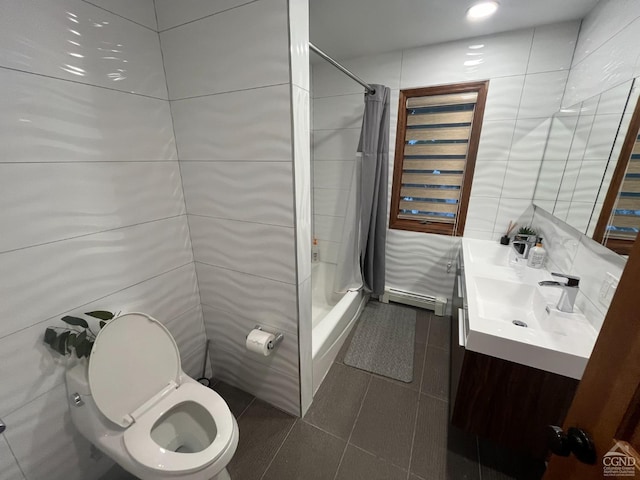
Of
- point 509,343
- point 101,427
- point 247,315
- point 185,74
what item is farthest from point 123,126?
→ point 509,343

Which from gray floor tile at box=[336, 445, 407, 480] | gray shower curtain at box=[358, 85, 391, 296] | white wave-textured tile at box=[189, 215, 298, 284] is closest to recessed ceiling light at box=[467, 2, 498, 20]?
gray shower curtain at box=[358, 85, 391, 296]

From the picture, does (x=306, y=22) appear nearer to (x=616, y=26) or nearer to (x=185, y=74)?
(x=185, y=74)

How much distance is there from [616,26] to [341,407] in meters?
2.45

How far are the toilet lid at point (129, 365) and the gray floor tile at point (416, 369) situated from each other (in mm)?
1347

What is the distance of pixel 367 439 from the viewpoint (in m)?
1.40

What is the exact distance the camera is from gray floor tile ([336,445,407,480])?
123 cm

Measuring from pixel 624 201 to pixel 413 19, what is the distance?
151 centimetres

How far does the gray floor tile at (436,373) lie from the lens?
5.50ft

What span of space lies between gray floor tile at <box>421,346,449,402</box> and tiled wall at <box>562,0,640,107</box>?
185 centimetres

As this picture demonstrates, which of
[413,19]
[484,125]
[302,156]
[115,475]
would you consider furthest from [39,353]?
[484,125]

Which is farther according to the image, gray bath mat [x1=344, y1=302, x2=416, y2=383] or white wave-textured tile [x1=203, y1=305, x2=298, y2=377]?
gray bath mat [x1=344, y1=302, x2=416, y2=383]

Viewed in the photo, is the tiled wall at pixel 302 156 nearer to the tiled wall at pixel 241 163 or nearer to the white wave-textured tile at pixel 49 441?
the tiled wall at pixel 241 163

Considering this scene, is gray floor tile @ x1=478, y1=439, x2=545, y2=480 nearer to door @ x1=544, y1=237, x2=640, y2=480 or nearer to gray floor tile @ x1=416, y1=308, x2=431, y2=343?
gray floor tile @ x1=416, y1=308, x2=431, y2=343

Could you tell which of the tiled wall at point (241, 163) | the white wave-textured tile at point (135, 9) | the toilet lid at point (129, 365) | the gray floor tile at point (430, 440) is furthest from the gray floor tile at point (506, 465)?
the white wave-textured tile at point (135, 9)
